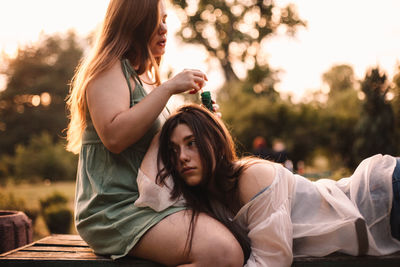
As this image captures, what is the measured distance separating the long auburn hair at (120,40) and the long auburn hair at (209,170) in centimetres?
49

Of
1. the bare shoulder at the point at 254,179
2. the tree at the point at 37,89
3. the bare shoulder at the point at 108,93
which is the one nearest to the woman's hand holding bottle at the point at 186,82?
the bare shoulder at the point at 108,93

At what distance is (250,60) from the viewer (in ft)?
72.4

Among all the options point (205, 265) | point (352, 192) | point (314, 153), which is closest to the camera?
point (205, 265)

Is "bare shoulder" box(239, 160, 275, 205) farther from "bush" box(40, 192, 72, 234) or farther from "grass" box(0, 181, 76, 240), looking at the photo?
"grass" box(0, 181, 76, 240)

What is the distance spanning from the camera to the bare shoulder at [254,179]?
200 centimetres

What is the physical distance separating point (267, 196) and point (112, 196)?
2.77ft

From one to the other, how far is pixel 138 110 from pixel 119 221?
594 millimetres

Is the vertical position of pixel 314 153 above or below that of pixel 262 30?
below

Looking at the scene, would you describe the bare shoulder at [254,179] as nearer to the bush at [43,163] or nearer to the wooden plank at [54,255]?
the wooden plank at [54,255]

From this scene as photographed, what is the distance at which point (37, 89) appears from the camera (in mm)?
32250

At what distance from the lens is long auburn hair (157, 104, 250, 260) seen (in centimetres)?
203

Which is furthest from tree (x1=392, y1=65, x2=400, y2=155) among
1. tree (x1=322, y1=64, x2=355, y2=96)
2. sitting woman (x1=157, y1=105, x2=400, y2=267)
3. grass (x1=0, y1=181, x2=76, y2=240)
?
tree (x1=322, y1=64, x2=355, y2=96)

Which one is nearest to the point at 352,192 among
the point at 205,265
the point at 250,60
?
the point at 205,265

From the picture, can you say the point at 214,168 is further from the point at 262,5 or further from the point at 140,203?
the point at 262,5
